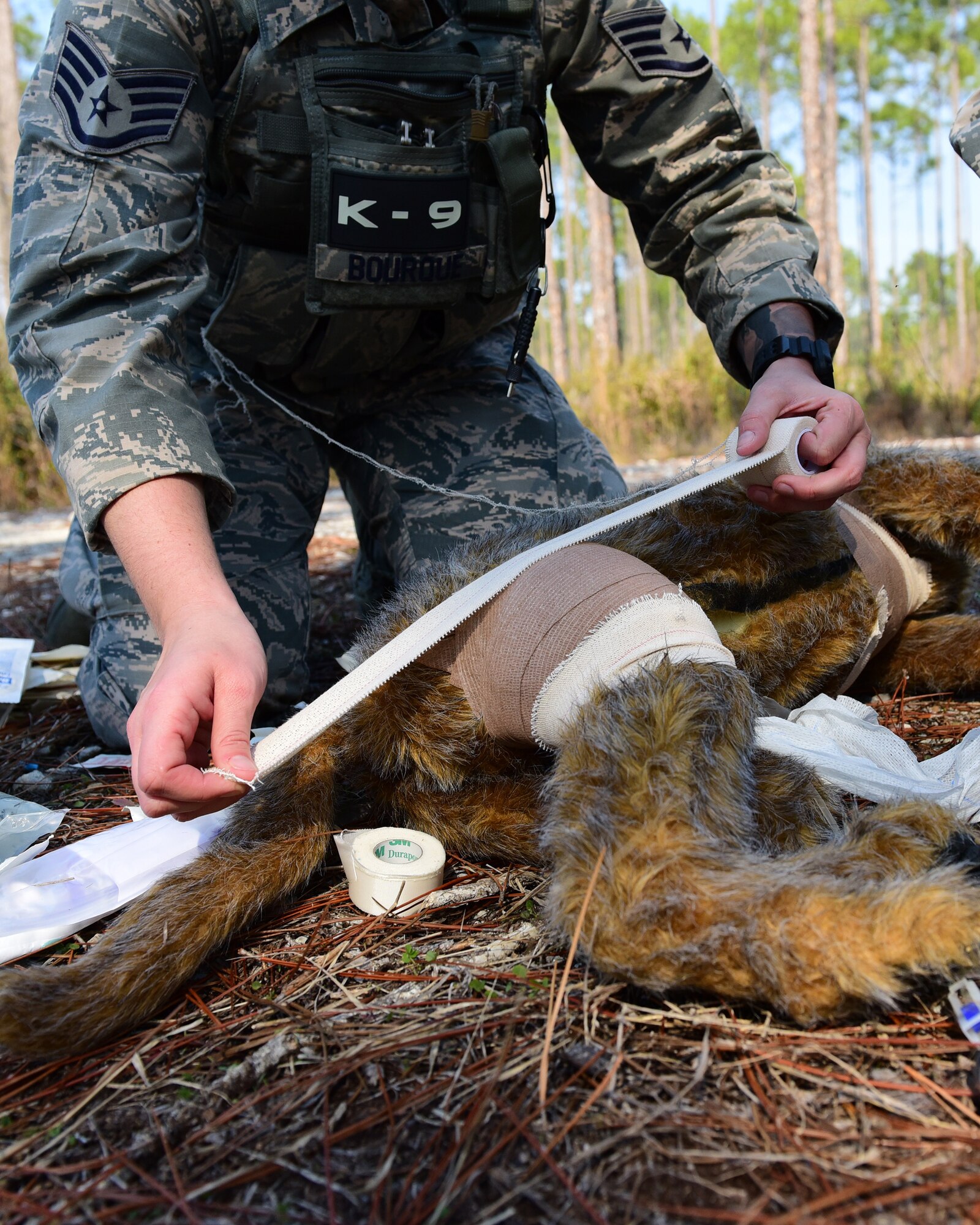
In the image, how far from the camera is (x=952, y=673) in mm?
2213

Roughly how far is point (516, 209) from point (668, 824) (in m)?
2.16

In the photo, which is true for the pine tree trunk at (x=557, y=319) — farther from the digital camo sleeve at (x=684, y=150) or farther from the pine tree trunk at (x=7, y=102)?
the digital camo sleeve at (x=684, y=150)

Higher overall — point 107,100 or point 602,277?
point 602,277

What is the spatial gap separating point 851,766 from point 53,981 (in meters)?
1.16

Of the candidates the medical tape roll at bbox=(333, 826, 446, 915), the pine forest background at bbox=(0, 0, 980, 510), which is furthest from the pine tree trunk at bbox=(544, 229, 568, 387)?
the medical tape roll at bbox=(333, 826, 446, 915)

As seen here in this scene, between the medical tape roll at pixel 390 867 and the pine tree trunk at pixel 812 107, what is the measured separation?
14.4m

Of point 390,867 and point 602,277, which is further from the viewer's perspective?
point 602,277

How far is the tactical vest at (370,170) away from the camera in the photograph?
2352 millimetres

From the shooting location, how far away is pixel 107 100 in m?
2.03

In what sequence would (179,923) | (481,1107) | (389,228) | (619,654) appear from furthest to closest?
(389,228)
(619,654)
(179,923)
(481,1107)

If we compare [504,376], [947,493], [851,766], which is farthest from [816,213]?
[851,766]

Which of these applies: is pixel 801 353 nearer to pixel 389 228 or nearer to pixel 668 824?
pixel 389 228

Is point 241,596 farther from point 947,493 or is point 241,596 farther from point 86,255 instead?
point 947,493

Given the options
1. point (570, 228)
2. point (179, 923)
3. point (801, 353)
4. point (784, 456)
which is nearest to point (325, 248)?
point (801, 353)
